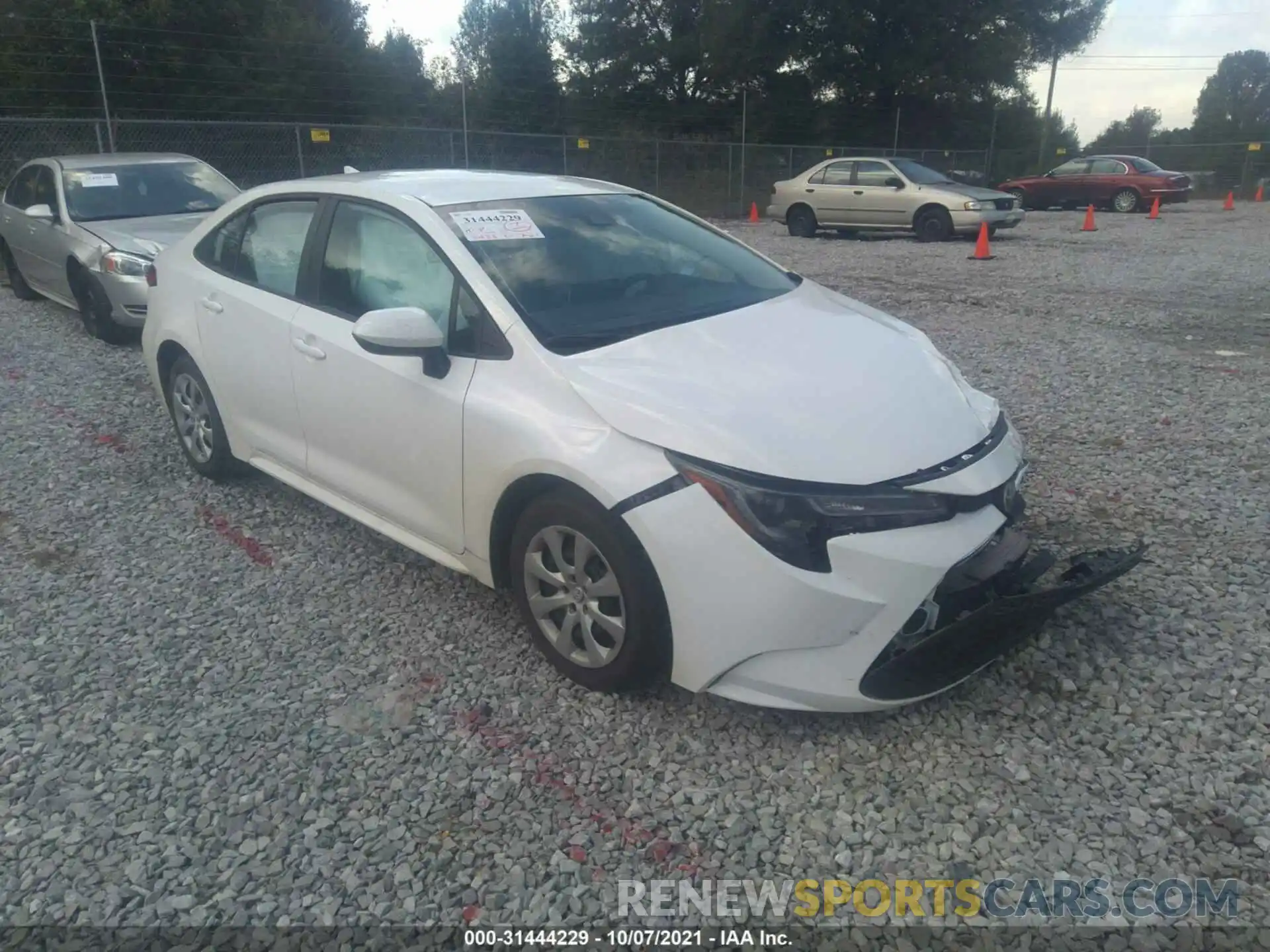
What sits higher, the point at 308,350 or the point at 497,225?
the point at 497,225

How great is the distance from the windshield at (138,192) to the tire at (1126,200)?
22.9m

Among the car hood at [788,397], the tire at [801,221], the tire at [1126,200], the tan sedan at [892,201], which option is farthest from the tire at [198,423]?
the tire at [1126,200]

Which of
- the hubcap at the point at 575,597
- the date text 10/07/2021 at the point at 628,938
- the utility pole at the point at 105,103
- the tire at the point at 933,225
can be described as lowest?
the date text 10/07/2021 at the point at 628,938

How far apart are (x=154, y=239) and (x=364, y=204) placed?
4905 mm

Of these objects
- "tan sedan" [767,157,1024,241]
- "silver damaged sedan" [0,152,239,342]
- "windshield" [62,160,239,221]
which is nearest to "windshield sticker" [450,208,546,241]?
"silver damaged sedan" [0,152,239,342]

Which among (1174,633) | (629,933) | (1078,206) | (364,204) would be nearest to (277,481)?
(364,204)

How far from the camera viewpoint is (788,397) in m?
2.89

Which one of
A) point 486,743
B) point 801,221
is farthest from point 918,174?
point 486,743

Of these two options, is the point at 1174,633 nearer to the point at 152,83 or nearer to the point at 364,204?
the point at 364,204

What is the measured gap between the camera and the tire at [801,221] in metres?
18.0

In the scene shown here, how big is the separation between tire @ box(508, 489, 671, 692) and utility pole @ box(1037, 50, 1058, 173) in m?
37.2

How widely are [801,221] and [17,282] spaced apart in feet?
42.9

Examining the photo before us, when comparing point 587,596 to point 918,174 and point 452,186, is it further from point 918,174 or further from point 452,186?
point 918,174

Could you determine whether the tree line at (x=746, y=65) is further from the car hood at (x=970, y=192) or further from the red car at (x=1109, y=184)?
the car hood at (x=970, y=192)
